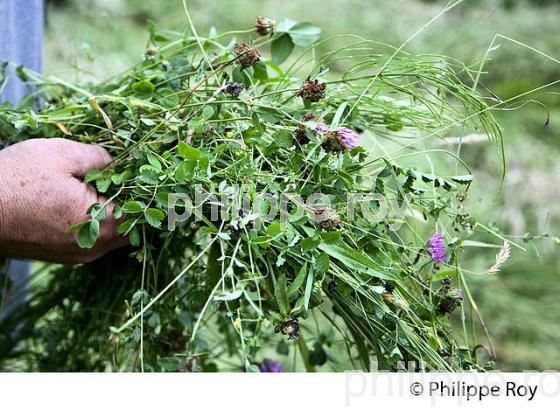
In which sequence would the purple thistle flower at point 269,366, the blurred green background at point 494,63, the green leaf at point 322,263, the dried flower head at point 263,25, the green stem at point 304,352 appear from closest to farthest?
the green leaf at point 322,263 < the dried flower head at point 263,25 < the green stem at point 304,352 < the purple thistle flower at point 269,366 < the blurred green background at point 494,63

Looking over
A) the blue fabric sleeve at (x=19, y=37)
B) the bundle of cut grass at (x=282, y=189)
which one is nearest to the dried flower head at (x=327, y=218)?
the bundle of cut grass at (x=282, y=189)

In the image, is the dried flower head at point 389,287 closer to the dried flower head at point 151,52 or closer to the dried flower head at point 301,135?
the dried flower head at point 301,135

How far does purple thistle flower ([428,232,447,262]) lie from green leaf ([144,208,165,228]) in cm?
25

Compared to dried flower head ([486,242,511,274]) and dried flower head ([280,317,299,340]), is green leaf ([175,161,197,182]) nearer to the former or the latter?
dried flower head ([280,317,299,340])

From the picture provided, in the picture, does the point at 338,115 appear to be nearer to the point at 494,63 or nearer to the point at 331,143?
the point at 331,143

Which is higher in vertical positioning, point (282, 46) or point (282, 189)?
point (282, 46)

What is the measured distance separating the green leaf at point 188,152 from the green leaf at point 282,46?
8.4 inches

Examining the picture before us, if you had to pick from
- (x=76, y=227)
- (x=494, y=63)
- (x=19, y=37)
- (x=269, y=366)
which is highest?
(x=494, y=63)

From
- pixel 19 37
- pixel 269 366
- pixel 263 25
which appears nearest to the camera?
pixel 263 25

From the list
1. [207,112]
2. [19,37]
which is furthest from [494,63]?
[207,112]

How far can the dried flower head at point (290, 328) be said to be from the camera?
0.60m

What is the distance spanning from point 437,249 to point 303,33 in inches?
11.3

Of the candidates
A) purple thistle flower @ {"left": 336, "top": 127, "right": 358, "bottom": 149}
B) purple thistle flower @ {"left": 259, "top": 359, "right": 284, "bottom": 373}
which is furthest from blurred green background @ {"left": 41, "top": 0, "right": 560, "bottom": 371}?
purple thistle flower @ {"left": 336, "top": 127, "right": 358, "bottom": 149}

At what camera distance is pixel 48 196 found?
688 millimetres
